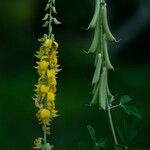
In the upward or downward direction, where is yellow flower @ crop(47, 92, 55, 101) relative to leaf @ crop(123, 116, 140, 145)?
upward

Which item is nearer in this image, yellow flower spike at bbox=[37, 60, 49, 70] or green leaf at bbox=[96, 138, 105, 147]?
yellow flower spike at bbox=[37, 60, 49, 70]

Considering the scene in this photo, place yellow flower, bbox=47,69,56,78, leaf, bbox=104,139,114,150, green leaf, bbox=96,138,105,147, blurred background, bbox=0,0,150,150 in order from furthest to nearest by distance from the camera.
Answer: blurred background, bbox=0,0,150,150, green leaf, bbox=96,138,105,147, leaf, bbox=104,139,114,150, yellow flower, bbox=47,69,56,78

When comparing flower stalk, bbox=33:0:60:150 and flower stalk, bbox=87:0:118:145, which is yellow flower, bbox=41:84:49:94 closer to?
flower stalk, bbox=33:0:60:150

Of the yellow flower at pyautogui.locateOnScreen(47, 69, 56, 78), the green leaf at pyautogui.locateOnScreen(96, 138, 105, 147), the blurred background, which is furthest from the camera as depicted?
the blurred background

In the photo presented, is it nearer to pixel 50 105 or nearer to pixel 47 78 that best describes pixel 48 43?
pixel 47 78

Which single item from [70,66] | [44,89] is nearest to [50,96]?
[44,89]

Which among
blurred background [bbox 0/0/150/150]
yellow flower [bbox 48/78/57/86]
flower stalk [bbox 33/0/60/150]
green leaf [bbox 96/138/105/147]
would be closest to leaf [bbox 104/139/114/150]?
green leaf [bbox 96/138/105/147]

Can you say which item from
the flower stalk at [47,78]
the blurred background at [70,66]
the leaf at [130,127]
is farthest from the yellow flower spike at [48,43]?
the blurred background at [70,66]

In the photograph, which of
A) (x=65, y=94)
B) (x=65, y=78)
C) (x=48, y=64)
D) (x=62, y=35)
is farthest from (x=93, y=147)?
(x=62, y=35)
